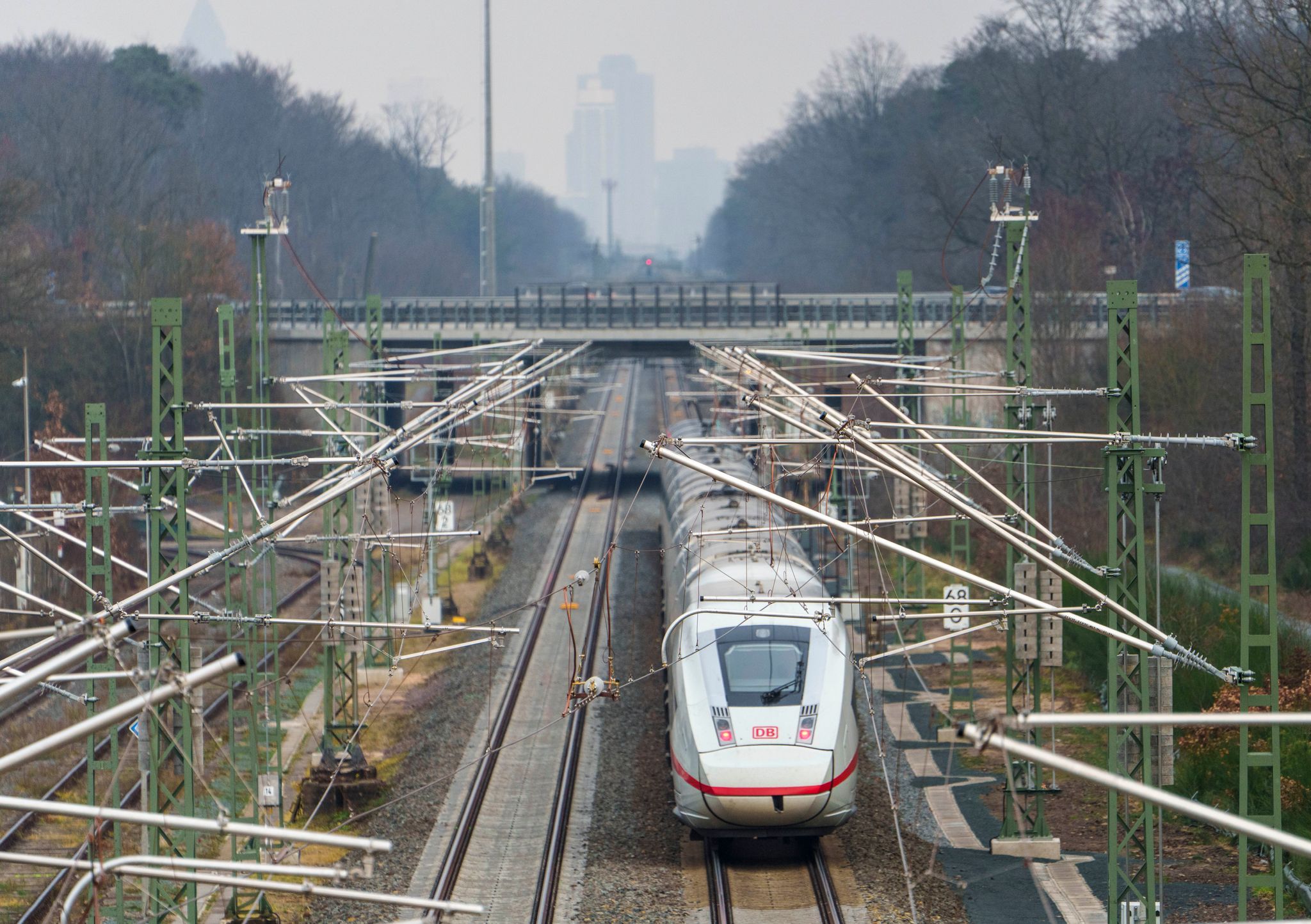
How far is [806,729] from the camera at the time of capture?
17016 mm

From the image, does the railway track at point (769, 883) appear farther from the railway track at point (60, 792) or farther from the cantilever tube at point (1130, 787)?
the cantilever tube at point (1130, 787)

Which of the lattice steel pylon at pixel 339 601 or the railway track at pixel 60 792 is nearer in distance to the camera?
the railway track at pixel 60 792

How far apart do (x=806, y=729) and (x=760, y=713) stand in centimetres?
54

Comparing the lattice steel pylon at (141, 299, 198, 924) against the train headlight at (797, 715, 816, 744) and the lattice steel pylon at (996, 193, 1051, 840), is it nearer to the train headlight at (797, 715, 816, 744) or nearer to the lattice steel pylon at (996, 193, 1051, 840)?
the train headlight at (797, 715, 816, 744)

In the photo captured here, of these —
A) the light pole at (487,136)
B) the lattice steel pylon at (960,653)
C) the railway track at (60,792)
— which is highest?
the light pole at (487,136)

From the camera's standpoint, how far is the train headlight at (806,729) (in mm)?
16922

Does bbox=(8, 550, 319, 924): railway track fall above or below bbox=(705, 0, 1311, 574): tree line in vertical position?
below

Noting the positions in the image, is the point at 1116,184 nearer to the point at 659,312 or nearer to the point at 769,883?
the point at 659,312

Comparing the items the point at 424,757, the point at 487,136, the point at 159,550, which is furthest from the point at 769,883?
the point at 487,136

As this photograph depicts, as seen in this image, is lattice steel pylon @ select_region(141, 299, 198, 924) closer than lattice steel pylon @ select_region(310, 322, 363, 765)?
Yes

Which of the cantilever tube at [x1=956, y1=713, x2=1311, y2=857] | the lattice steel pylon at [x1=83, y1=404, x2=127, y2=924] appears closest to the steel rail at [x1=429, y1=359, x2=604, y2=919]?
the lattice steel pylon at [x1=83, y1=404, x2=127, y2=924]

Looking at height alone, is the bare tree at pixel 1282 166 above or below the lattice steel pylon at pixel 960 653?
above

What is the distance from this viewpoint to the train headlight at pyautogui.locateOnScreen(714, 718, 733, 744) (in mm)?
16969

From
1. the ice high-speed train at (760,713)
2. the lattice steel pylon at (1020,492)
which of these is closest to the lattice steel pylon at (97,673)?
the ice high-speed train at (760,713)
